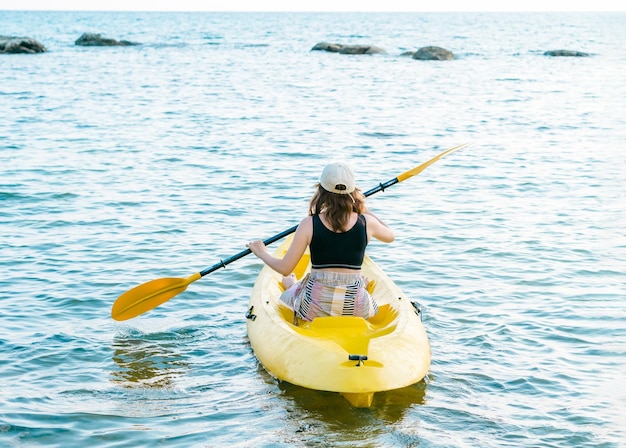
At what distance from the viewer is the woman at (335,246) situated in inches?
223

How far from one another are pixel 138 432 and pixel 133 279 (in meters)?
3.45

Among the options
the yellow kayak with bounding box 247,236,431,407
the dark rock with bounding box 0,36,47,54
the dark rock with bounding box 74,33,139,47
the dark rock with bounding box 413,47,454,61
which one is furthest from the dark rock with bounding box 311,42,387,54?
the yellow kayak with bounding box 247,236,431,407

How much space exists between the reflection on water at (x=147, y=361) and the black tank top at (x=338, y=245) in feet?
4.56

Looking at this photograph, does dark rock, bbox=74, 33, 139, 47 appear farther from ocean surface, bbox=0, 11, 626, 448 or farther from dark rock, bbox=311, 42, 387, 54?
ocean surface, bbox=0, 11, 626, 448

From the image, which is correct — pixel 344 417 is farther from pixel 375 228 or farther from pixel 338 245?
pixel 375 228

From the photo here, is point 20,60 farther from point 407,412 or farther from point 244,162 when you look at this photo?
point 407,412

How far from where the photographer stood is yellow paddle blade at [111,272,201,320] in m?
7.16

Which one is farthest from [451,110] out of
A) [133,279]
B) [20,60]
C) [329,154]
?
[20,60]

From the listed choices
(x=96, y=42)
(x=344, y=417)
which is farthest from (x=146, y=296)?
(x=96, y=42)

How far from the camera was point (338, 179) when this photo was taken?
5.62 m

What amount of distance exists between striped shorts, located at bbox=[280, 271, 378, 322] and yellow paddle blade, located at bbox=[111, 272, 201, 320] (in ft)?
4.62

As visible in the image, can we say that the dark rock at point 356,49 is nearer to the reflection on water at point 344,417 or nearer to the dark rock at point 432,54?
the dark rock at point 432,54

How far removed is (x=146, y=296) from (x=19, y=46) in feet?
120

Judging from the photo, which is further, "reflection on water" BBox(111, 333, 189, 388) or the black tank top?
"reflection on water" BBox(111, 333, 189, 388)
